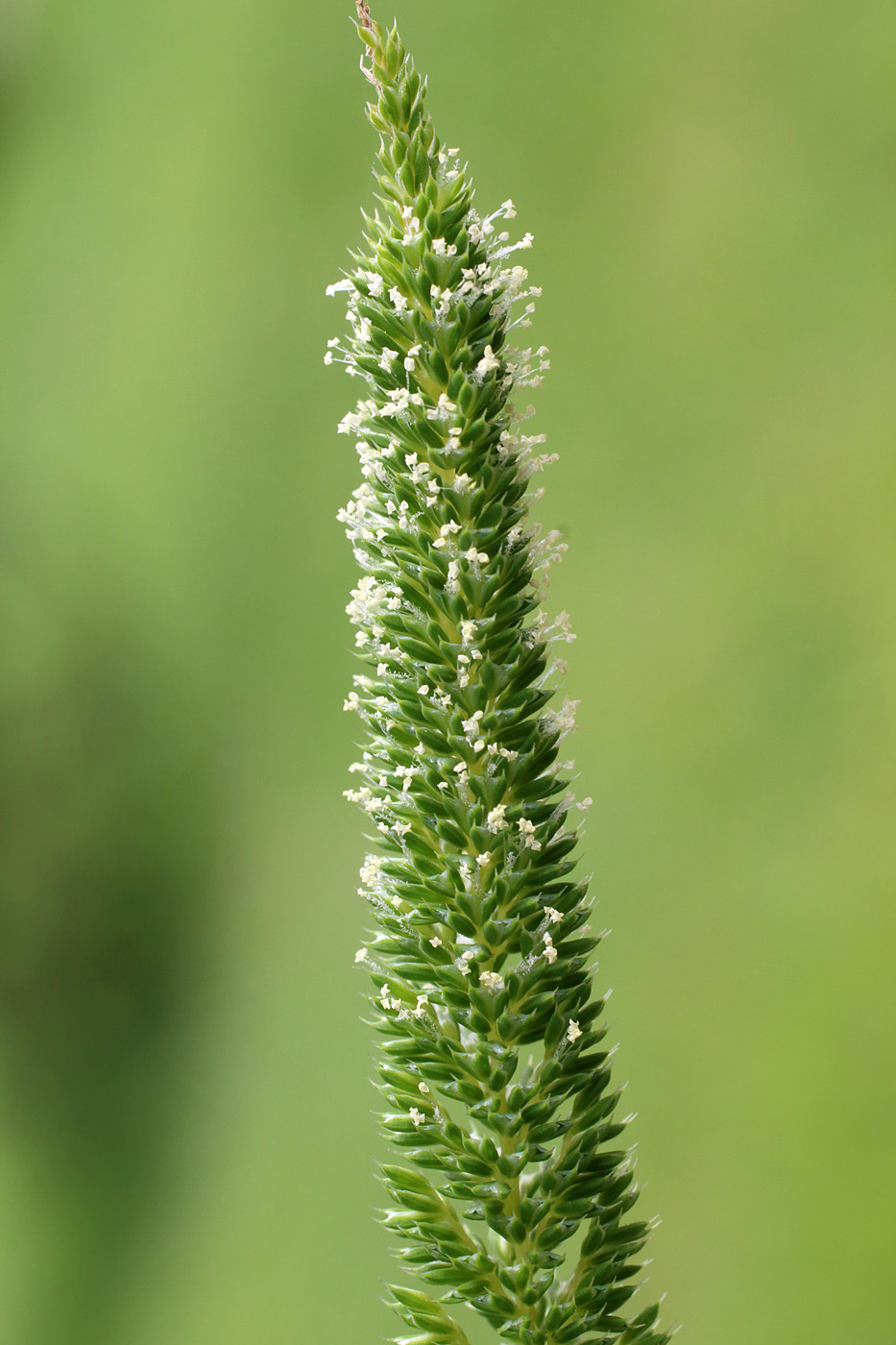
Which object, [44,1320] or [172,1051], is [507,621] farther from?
[44,1320]

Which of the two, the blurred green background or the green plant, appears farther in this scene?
the blurred green background

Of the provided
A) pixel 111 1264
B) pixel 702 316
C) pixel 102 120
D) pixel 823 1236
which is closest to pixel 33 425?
pixel 102 120

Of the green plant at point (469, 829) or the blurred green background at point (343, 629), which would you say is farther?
the blurred green background at point (343, 629)

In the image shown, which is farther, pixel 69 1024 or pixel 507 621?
pixel 69 1024
